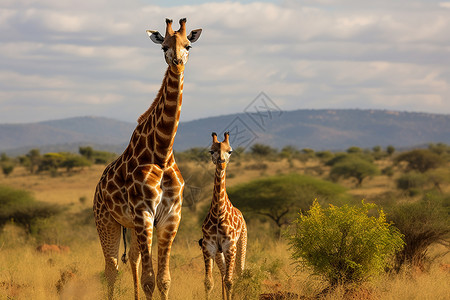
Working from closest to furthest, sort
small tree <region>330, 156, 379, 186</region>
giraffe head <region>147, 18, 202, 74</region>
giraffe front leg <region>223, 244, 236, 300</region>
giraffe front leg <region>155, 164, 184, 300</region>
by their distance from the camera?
giraffe head <region>147, 18, 202, 74</region>, giraffe front leg <region>155, 164, 184, 300</region>, giraffe front leg <region>223, 244, 236, 300</region>, small tree <region>330, 156, 379, 186</region>

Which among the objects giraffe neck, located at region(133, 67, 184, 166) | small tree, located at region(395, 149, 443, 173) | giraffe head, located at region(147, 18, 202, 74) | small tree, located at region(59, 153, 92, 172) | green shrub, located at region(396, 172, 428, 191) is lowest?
small tree, located at region(59, 153, 92, 172)

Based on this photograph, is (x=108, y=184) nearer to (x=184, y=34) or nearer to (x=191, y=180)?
(x=184, y=34)

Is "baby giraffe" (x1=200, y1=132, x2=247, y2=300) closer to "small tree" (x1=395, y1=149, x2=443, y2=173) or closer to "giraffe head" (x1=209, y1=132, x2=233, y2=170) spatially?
"giraffe head" (x1=209, y1=132, x2=233, y2=170)

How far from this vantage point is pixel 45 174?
172ft

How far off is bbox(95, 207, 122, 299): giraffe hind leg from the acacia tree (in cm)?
1279

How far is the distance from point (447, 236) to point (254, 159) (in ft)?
151

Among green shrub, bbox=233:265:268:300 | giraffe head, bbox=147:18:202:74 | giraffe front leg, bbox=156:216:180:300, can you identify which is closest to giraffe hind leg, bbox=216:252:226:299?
green shrub, bbox=233:265:268:300

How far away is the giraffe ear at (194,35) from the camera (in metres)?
6.45

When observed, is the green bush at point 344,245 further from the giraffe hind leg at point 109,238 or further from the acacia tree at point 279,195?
the acacia tree at point 279,195

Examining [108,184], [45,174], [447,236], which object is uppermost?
[108,184]

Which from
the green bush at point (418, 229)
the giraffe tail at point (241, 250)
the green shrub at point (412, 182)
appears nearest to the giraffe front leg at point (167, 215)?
the giraffe tail at point (241, 250)

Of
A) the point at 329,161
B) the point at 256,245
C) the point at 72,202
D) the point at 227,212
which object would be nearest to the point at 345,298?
the point at 227,212

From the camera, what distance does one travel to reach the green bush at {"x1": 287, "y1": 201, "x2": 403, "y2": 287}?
9.07m

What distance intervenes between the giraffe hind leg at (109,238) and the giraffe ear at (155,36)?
7.85 ft
